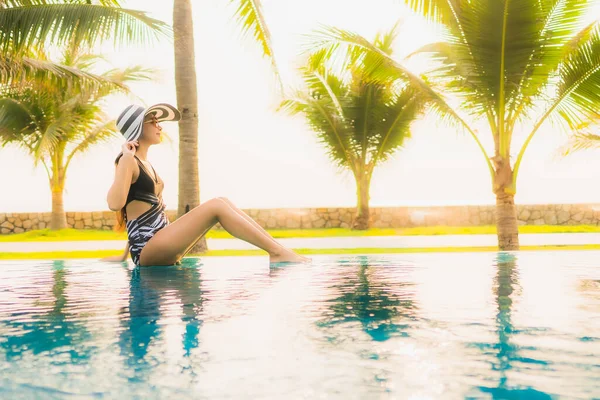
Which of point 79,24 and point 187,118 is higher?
point 79,24

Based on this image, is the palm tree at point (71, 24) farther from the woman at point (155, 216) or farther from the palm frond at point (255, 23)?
the woman at point (155, 216)

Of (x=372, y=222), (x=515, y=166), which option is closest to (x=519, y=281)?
(x=515, y=166)

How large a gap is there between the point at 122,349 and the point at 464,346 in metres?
1.14

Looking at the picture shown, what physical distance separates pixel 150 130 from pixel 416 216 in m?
17.8

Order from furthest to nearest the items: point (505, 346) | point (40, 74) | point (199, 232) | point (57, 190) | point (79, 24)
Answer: point (57, 190)
point (40, 74)
point (79, 24)
point (199, 232)
point (505, 346)

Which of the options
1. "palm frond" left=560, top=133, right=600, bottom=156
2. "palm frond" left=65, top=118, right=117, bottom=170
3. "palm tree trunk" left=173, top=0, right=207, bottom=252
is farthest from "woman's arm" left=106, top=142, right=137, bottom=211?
"palm frond" left=65, top=118, right=117, bottom=170

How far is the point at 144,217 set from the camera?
4.72m

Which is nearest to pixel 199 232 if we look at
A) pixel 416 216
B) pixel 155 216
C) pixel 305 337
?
pixel 155 216

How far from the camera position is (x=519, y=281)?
13.2 ft

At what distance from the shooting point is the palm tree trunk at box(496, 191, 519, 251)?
440 inches

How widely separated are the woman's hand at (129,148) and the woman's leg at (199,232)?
59 cm

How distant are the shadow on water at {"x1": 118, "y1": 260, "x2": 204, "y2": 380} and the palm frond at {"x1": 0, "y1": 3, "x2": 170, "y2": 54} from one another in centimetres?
536

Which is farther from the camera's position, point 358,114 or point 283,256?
point 358,114

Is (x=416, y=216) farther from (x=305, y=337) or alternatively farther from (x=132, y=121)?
(x=305, y=337)
